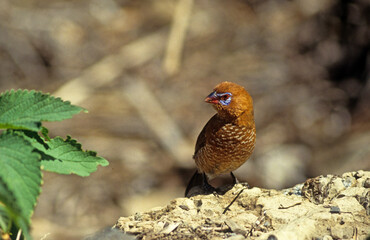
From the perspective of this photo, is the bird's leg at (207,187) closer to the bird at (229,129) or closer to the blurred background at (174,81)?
the bird at (229,129)

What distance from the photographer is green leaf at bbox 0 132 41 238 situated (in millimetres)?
2429

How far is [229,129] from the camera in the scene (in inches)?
194

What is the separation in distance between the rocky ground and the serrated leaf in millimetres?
595

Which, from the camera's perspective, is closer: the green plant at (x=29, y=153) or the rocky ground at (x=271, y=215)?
the green plant at (x=29, y=153)

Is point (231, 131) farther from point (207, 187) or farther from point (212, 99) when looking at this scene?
point (207, 187)

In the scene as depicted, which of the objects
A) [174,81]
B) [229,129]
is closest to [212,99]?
[229,129]

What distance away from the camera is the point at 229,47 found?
11.6 metres

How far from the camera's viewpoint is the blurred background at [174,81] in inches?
352

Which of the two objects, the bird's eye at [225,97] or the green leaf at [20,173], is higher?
the bird's eye at [225,97]

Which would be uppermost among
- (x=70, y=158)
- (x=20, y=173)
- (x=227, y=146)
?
(x=227, y=146)

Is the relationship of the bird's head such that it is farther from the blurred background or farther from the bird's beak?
the blurred background

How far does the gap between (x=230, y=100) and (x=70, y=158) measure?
219 centimetres

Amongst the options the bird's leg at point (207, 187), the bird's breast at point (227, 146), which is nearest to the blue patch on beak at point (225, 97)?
the bird's breast at point (227, 146)

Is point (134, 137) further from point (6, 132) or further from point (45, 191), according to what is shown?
point (6, 132)
